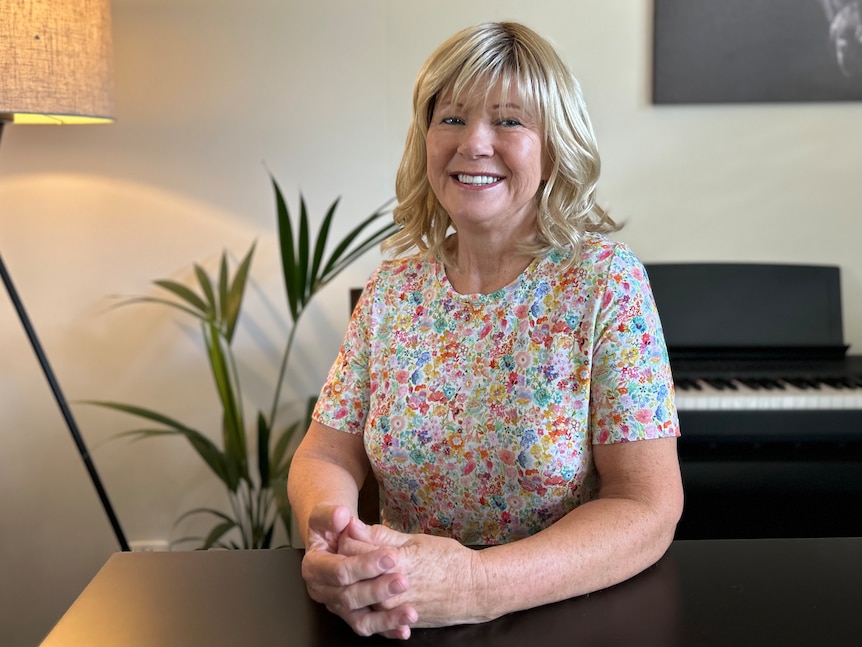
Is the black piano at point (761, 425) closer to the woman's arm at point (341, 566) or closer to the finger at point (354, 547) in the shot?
the woman's arm at point (341, 566)

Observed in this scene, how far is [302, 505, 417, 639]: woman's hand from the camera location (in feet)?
3.20

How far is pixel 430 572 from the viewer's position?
3.39ft


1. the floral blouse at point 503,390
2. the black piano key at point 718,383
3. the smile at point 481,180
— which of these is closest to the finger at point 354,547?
the floral blouse at point 503,390


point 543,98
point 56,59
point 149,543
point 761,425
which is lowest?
point 149,543

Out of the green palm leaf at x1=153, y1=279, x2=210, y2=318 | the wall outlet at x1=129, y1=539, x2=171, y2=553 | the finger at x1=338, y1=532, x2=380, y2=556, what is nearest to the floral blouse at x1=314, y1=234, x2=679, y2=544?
the finger at x1=338, y1=532, x2=380, y2=556

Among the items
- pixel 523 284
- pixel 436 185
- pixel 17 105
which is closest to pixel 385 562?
A: pixel 523 284

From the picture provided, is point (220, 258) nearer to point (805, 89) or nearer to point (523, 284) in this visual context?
point (523, 284)

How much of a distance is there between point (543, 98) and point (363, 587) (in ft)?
2.75

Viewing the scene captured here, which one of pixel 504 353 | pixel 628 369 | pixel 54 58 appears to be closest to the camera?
pixel 628 369

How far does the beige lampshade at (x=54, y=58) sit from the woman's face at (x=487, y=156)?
997 mm

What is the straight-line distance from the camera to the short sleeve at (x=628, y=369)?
1.27 metres

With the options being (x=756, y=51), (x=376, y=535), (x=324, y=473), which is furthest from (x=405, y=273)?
(x=756, y=51)

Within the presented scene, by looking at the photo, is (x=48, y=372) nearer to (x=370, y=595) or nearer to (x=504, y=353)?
(x=504, y=353)

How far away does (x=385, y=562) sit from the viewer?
1029 millimetres
